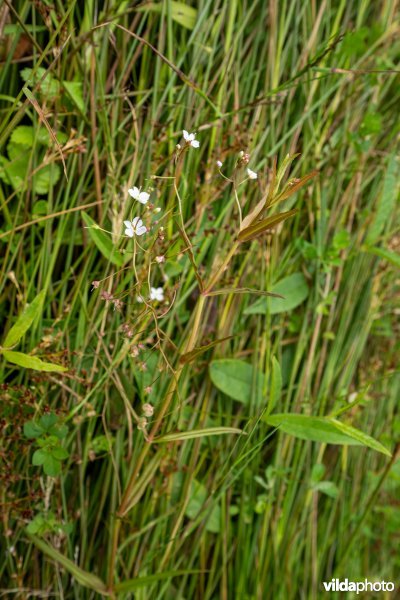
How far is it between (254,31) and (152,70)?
0.17m

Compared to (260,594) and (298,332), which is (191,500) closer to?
(260,594)

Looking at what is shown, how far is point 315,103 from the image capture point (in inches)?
35.7

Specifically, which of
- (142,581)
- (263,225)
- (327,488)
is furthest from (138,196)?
(327,488)

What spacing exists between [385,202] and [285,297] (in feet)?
0.77

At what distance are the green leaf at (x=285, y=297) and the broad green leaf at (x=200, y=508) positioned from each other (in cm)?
26

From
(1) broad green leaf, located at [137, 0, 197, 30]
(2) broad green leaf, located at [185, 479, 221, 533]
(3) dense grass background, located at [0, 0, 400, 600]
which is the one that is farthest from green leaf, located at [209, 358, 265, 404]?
(1) broad green leaf, located at [137, 0, 197, 30]

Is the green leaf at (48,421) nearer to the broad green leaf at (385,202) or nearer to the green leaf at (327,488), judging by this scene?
the green leaf at (327,488)

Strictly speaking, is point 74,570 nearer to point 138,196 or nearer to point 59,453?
point 59,453

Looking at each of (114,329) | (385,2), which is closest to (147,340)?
(114,329)

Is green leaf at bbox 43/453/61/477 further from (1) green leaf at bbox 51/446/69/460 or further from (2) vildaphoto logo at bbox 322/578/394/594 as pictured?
(2) vildaphoto logo at bbox 322/578/394/594

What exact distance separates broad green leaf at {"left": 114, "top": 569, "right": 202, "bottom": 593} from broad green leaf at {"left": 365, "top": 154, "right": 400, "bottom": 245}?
0.57 metres

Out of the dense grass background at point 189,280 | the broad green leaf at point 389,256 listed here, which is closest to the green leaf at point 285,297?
the dense grass background at point 189,280

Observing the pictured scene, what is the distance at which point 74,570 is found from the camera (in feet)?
2.41

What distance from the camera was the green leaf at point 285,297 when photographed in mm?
882
